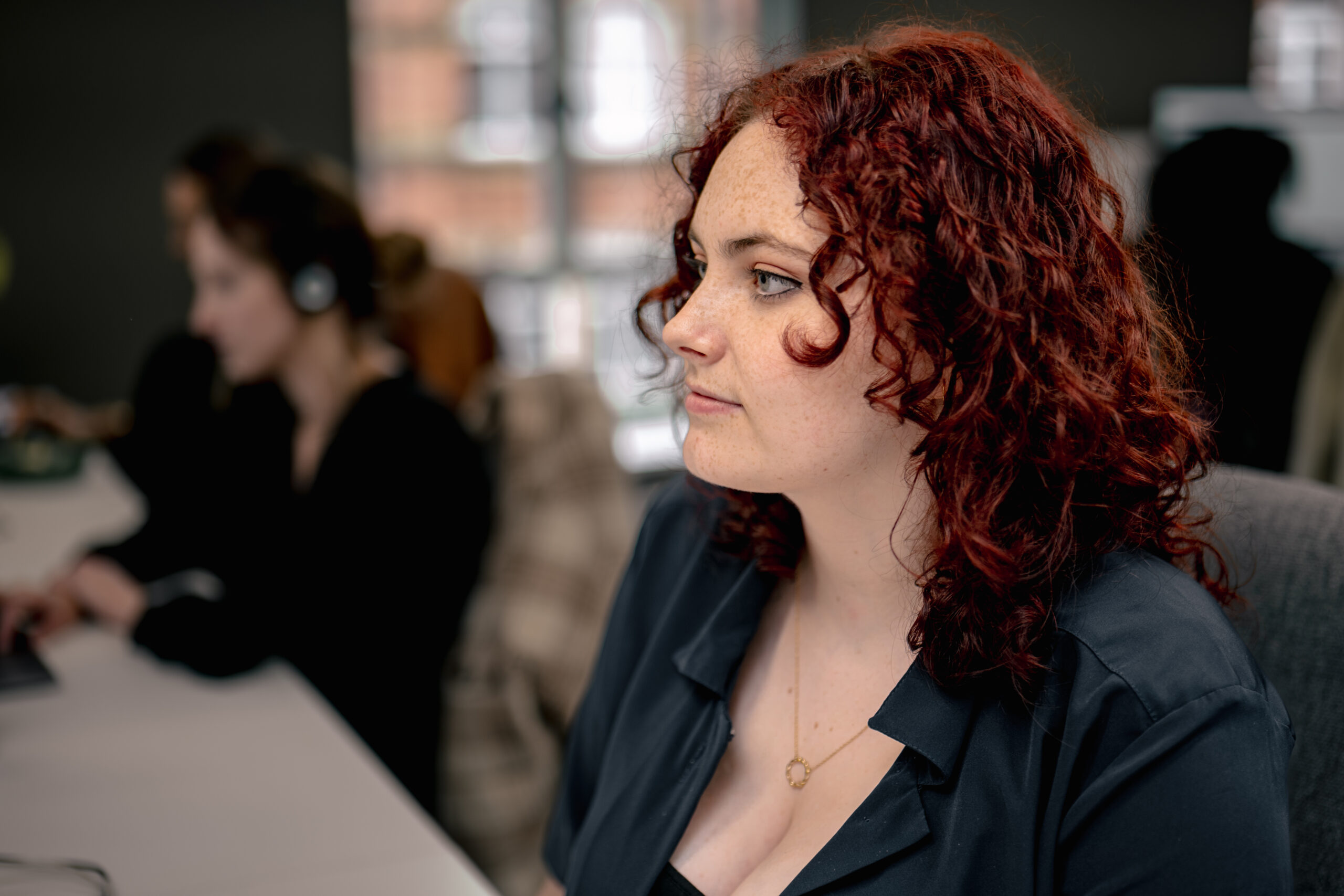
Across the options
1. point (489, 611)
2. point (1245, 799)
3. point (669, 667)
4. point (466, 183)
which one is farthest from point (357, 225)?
point (466, 183)

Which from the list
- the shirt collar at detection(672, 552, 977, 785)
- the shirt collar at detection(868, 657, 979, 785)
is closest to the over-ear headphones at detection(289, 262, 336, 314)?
the shirt collar at detection(672, 552, 977, 785)

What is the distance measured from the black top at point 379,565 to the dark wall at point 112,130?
1.93m

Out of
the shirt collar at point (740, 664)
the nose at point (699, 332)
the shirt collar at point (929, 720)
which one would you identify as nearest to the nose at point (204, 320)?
the shirt collar at point (740, 664)

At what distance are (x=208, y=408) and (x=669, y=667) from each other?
1738 millimetres

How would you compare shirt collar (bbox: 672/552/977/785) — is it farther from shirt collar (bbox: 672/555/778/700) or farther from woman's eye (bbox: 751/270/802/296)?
woman's eye (bbox: 751/270/802/296)

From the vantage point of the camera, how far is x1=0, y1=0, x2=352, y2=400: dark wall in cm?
343

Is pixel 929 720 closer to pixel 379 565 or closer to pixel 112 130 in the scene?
pixel 379 565

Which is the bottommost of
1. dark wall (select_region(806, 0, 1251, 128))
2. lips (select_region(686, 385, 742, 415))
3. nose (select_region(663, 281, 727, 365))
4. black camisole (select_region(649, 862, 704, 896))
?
black camisole (select_region(649, 862, 704, 896))

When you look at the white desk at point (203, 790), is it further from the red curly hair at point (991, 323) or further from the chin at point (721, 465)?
the red curly hair at point (991, 323)

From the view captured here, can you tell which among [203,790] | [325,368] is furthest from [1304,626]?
[325,368]

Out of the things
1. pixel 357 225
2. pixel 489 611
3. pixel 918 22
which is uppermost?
pixel 918 22

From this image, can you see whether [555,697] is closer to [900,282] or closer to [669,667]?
[669,667]

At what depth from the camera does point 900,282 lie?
767 millimetres

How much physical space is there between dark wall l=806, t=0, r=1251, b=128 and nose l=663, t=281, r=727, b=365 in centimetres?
398
